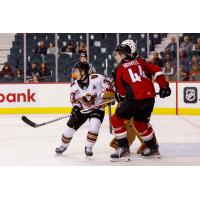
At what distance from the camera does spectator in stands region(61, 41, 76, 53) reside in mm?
11695

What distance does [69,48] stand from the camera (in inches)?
462

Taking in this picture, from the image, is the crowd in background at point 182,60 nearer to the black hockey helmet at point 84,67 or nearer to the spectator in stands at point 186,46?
the spectator in stands at point 186,46

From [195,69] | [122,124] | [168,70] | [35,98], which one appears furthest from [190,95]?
[122,124]

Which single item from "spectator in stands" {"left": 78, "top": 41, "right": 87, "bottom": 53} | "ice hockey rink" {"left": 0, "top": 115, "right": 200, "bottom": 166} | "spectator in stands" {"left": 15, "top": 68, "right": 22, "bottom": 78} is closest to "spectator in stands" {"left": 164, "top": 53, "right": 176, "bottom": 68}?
"spectator in stands" {"left": 78, "top": 41, "right": 87, "bottom": 53}

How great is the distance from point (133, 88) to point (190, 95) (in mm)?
5013

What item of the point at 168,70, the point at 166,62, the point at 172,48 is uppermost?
the point at 172,48

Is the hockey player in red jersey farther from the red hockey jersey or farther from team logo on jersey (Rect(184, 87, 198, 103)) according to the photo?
team logo on jersey (Rect(184, 87, 198, 103))

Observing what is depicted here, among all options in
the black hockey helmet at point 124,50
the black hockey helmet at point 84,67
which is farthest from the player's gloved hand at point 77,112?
the black hockey helmet at point 124,50

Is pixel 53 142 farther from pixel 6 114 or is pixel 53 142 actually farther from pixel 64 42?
pixel 64 42

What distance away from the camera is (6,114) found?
33.5ft

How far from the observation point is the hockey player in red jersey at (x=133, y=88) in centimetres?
480

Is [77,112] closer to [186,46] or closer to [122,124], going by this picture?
[122,124]

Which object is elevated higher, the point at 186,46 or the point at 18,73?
the point at 186,46

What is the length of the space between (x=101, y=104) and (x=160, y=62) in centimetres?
590
